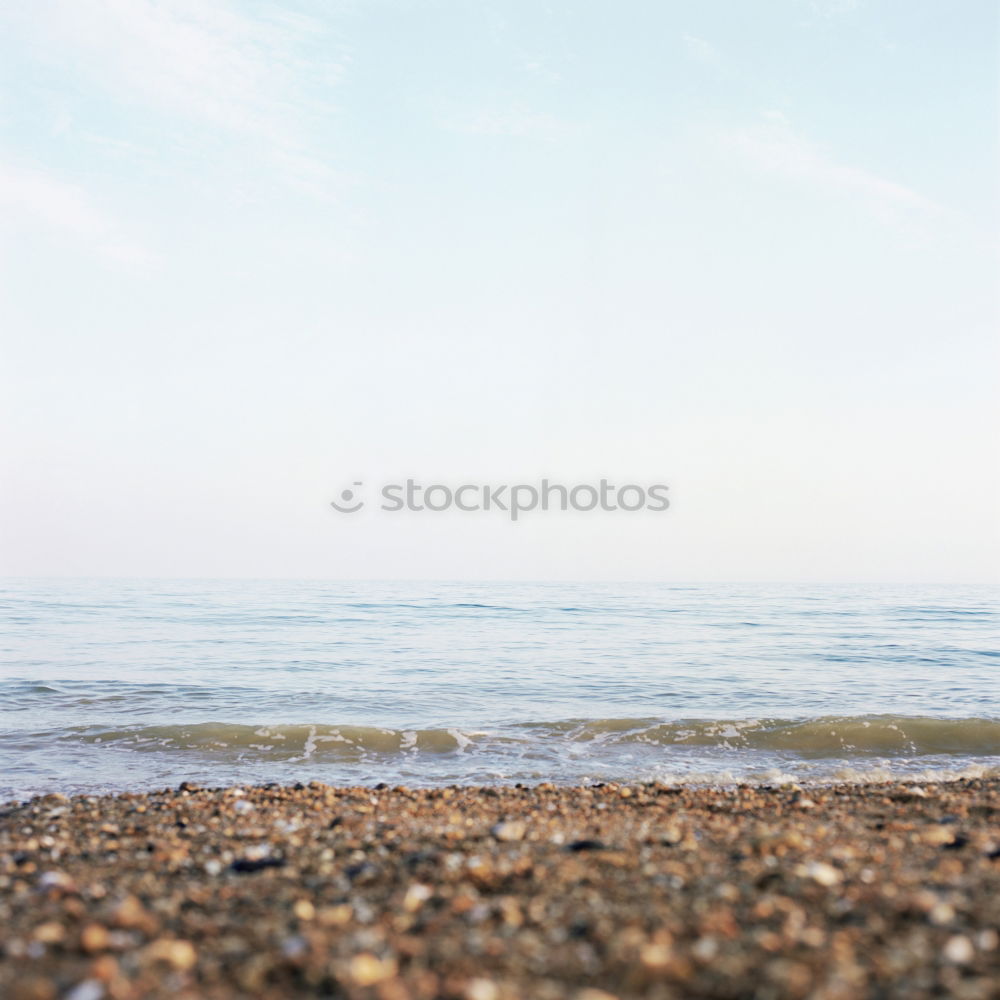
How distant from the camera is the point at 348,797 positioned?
7.01 metres

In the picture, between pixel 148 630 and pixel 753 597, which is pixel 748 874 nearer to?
pixel 148 630

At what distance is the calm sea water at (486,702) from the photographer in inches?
376

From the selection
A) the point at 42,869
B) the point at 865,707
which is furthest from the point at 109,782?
the point at 865,707

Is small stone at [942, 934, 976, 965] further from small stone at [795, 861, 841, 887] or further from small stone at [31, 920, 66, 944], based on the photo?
small stone at [31, 920, 66, 944]

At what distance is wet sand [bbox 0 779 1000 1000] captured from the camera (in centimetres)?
280

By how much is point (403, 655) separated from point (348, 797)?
12098 millimetres

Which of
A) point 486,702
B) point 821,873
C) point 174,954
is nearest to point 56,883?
point 174,954

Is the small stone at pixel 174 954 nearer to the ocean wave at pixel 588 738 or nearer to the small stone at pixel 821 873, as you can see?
the small stone at pixel 821 873

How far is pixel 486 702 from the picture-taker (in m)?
13.2

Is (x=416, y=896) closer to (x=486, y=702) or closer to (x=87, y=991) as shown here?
(x=87, y=991)

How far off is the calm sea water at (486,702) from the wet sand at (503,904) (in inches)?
135

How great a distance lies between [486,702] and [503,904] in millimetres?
9739

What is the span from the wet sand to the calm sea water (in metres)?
3.44

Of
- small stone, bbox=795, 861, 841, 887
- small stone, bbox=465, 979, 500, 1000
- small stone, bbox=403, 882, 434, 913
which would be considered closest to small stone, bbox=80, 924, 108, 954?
small stone, bbox=403, 882, 434, 913
